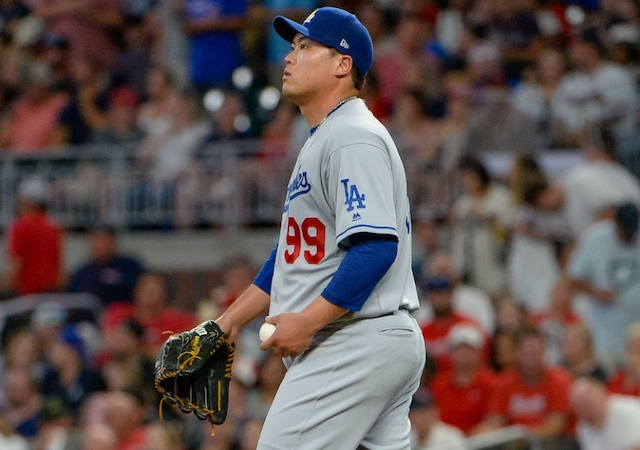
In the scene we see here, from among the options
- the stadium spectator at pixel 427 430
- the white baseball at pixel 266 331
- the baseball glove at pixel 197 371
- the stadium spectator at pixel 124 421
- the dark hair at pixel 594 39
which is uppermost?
the dark hair at pixel 594 39

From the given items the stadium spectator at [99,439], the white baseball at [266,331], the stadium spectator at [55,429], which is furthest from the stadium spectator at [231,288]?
the white baseball at [266,331]

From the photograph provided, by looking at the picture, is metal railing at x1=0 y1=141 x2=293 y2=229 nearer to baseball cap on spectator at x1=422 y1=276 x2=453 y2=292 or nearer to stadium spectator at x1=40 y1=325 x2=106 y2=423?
stadium spectator at x1=40 y1=325 x2=106 y2=423

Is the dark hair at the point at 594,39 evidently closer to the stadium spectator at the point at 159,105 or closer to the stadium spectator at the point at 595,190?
the stadium spectator at the point at 595,190

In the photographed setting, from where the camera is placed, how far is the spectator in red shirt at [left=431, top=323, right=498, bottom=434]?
8.05 meters

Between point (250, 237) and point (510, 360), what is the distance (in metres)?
3.76

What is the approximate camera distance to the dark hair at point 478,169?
31.8 ft

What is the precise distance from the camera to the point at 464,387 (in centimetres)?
812

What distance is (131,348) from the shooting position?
30.6 ft

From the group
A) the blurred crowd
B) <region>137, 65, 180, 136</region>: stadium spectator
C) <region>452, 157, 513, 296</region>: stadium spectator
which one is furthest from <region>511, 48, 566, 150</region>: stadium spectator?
<region>137, 65, 180, 136</region>: stadium spectator

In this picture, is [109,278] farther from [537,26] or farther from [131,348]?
[537,26]

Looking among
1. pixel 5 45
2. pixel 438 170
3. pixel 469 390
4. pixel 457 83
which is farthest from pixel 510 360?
pixel 5 45

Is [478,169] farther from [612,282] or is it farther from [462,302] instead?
[612,282]

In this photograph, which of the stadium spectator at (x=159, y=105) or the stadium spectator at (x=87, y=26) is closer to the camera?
the stadium spectator at (x=159, y=105)

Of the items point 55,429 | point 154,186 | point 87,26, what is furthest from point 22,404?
point 87,26
